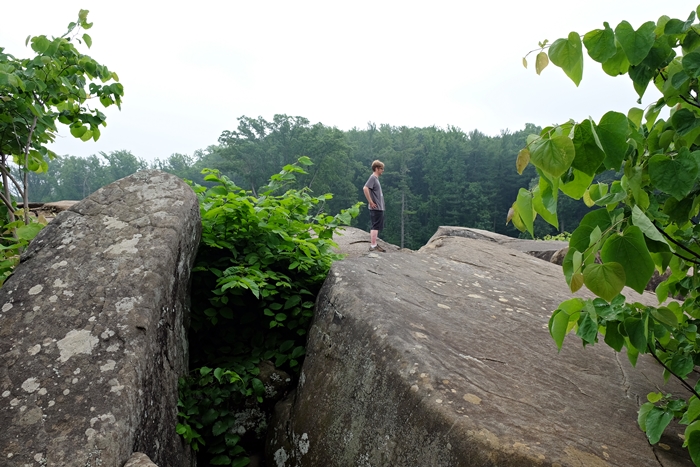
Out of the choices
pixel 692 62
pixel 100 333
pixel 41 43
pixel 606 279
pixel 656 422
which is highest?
pixel 41 43

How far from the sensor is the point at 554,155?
3.06ft

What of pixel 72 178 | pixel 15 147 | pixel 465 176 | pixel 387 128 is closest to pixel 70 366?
pixel 15 147

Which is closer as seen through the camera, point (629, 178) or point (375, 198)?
point (629, 178)

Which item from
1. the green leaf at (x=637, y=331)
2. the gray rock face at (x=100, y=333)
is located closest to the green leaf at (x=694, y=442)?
the green leaf at (x=637, y=331)

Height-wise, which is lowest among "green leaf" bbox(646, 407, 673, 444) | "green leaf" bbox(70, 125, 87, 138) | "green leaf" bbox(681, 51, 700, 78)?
"green leaf" bbox(646, 407, 673, 444)

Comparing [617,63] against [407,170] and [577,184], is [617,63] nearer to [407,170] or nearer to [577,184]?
[577,184]

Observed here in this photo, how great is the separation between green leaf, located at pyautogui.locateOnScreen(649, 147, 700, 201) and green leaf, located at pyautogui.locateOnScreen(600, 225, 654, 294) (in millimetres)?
209

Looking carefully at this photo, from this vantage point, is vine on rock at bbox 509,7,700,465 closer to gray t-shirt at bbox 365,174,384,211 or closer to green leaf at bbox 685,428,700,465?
green leaf at bbox 685,428,700,465

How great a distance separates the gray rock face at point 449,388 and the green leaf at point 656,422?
1.04ft

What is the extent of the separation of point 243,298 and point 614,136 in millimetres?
2721

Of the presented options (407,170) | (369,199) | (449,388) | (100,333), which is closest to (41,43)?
(100,333)

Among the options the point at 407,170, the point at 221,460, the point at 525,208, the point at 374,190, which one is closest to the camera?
the point at 525,208

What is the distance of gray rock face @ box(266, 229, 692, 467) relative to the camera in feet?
5.84

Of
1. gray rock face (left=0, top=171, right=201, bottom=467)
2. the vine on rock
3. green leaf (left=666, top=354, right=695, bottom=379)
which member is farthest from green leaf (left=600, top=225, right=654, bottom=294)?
gray rock face (left=0, top=171, right=201, bottom=467)
